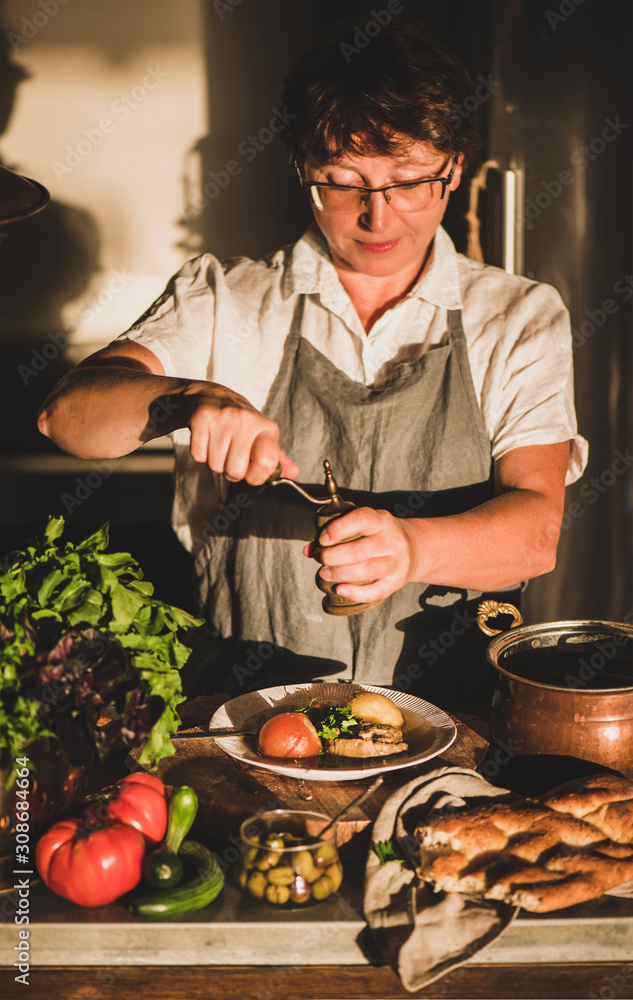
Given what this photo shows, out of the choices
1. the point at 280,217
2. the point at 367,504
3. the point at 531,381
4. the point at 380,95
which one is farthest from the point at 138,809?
the point at 280,217

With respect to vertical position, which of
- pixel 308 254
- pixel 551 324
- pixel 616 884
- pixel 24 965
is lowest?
pixel 24 965

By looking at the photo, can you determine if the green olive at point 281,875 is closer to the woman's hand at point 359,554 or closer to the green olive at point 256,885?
the green olive at point 256,885

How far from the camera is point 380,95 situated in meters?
1.87

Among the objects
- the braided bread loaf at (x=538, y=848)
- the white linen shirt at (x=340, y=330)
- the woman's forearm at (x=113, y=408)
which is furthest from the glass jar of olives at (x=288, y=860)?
the white linen shirt at (x=340, y=330)

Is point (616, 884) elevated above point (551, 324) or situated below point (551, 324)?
below

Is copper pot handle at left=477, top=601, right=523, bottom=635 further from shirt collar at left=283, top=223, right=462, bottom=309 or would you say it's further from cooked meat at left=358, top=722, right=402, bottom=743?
shirt collar at left=283, top=223, right=462, bottom=309

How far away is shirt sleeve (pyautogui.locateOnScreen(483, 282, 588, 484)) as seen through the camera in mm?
2043

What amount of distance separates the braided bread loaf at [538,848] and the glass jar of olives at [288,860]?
138mm

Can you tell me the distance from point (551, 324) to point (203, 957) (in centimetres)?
164

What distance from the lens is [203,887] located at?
113 centimetres

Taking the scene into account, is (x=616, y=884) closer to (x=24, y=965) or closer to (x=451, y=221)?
(x=24, y=965)

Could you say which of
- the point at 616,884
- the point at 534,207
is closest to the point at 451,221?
the point at 534,207

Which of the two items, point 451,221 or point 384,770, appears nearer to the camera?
point 384,770

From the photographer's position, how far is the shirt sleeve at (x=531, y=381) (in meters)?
2.04
